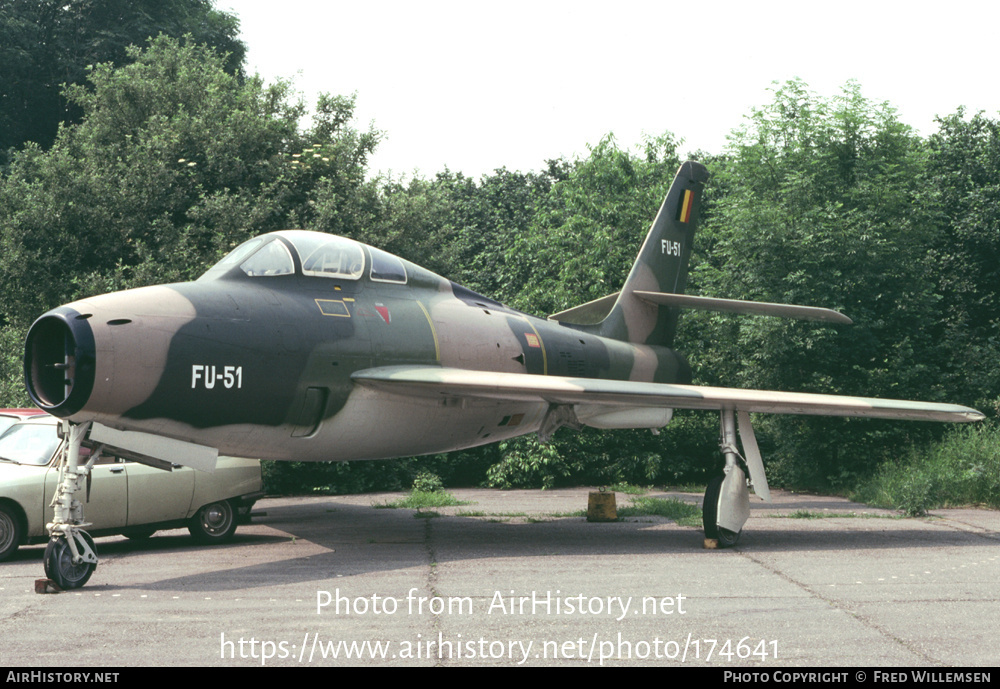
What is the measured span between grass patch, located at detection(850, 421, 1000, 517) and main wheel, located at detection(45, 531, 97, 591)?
42.9 ft

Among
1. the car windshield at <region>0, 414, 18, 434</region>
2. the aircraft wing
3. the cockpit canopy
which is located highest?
the cockpit canopy

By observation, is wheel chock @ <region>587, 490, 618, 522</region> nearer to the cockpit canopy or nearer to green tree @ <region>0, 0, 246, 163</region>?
the cockpit canopy

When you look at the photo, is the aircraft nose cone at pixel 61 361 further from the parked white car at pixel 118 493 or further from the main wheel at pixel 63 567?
the parked white car at pixel 118 493

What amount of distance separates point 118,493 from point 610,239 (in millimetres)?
15507

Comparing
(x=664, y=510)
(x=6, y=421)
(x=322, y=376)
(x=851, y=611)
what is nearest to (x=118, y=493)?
(x=6, y=421)

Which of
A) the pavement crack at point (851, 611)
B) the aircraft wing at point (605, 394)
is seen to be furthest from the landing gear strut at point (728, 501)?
the pavement crack at point (851, 611)

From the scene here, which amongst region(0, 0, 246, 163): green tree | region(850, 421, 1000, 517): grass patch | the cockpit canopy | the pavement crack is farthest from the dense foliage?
region(0, 0, 246, 163): green tree

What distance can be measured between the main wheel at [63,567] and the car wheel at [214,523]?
3.42 m

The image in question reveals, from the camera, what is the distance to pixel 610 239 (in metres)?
23.8

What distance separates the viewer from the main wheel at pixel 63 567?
8.48 metres

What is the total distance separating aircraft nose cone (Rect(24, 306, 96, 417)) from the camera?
8.62 m

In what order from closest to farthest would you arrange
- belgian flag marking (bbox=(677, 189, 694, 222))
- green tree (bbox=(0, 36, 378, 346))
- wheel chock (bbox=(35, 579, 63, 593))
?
wheel chock (bbox=(35, 579, 63, 593)), belgian flag marking (bbox=(677, 189, 694, 222)), green tree (bbox=(0, 36, 378, 346))

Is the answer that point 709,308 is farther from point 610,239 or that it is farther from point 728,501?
point 610,239

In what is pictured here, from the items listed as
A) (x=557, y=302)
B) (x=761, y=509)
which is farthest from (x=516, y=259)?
(x=761, y=509)
